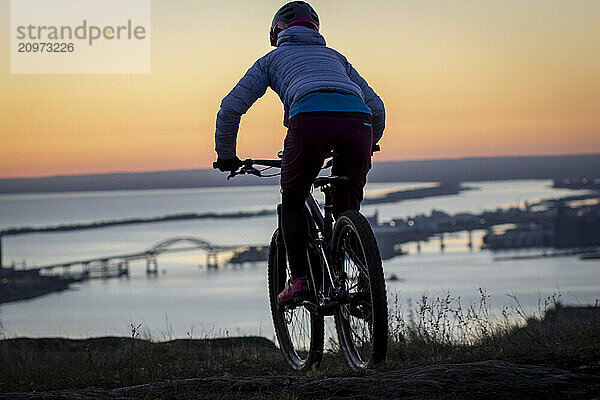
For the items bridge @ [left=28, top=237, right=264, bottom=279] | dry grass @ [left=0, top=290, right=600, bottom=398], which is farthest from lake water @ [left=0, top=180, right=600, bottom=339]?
dry grass @ [left=0, top=290, right=600, bottom=398]

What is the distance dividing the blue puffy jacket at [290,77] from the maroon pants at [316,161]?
16 centimetres

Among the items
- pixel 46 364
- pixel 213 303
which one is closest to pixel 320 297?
pixel 46 364

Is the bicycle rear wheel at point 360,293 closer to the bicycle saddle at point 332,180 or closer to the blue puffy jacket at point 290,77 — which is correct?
the bicycle saddle at point 332,180

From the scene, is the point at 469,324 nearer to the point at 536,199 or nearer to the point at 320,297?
the point at 320,297

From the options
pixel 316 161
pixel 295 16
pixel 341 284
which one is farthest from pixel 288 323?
pixel 295 16

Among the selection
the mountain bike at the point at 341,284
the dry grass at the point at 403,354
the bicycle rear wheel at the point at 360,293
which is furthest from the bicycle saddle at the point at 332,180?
the dry grass at the point at 403,354

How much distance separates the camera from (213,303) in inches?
1743

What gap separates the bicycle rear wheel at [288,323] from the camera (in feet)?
17.3

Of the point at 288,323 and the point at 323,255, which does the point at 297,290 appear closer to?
the point at 323,255

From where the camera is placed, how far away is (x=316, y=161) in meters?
4.51

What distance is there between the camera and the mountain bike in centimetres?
421

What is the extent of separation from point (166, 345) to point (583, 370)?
356 cm

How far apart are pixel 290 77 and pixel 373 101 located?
616 millimetres

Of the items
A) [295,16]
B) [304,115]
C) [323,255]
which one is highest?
[295,16]
